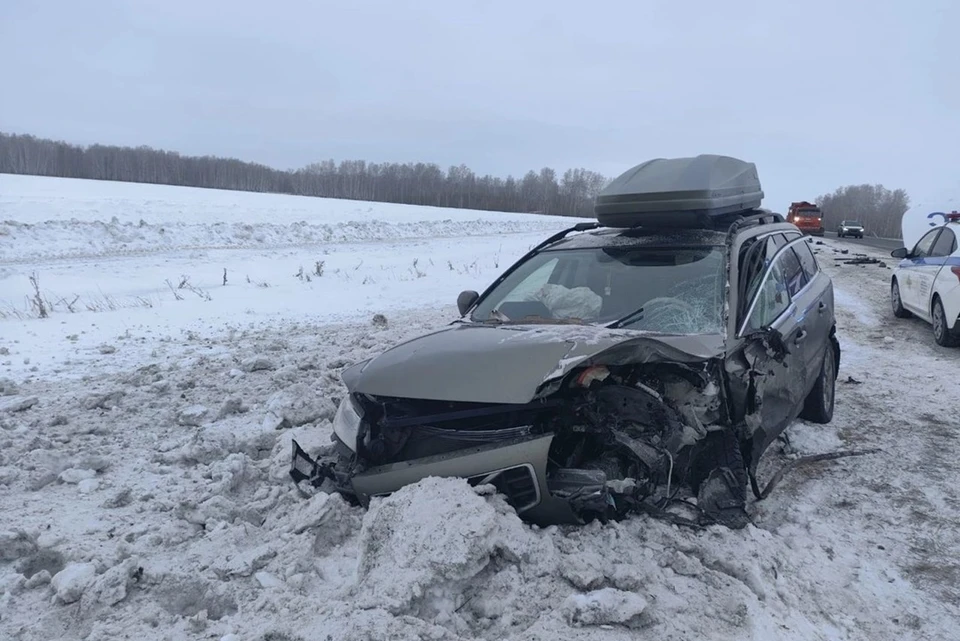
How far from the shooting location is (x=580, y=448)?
3342 mm

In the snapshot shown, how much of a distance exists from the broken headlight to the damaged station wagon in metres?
0.01

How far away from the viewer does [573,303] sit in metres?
4.45

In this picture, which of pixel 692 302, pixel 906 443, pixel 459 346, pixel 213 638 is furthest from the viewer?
pixel 906 443

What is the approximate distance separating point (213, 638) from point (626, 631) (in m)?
1.65

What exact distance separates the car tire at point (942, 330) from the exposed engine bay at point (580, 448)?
691 centimetres

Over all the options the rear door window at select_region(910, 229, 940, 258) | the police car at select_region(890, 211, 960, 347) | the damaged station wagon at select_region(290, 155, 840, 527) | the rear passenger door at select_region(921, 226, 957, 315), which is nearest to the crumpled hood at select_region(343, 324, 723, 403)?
the damaged station wagon at select_region(290, 155, 840, 527)

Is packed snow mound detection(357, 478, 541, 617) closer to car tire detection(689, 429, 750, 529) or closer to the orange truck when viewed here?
car tire detection(689, 429, 750, 529)

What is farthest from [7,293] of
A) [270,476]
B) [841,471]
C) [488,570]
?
[841,471]

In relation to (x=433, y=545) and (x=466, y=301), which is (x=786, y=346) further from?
(x=433, y=545)

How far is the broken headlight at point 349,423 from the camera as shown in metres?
3.49

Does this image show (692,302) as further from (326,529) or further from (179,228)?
(179,228)

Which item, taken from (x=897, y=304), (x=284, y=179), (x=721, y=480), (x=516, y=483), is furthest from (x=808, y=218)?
(x=284, y=179)

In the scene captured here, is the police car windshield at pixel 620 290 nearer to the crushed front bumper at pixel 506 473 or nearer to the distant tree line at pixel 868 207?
the crushed front bumper at pixel 506 473

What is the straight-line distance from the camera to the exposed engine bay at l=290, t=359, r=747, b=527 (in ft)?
10.1
